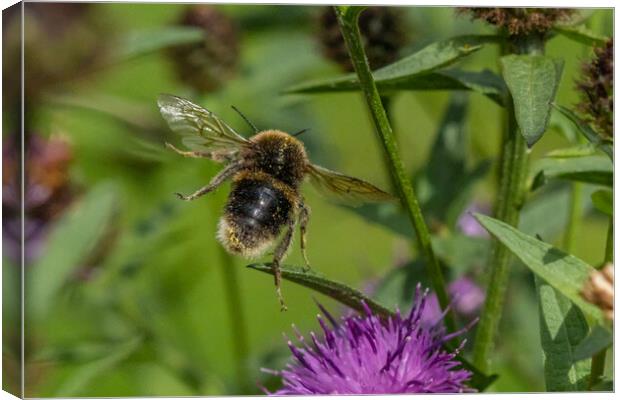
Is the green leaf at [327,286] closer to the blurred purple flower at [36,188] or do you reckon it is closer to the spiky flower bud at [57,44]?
the blurred purple flower at [36,188]

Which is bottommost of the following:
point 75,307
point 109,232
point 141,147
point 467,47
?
→ point 75,307

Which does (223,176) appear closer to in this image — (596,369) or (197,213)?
(596,369)

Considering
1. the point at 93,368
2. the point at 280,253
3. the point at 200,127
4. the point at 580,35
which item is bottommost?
the point at 93,368

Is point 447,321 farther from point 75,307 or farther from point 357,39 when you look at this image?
point 75,307

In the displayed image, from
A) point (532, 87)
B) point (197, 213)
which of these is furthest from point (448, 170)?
point (197, 213)

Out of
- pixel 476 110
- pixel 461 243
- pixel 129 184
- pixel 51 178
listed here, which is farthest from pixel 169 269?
pixel 461 243

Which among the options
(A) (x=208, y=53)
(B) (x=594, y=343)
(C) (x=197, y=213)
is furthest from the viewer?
(C) (x=197, y=213)

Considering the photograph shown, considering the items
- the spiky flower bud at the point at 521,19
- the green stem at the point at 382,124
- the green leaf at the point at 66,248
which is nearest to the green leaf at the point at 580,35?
the spiky flower bud at the point at 521,19
